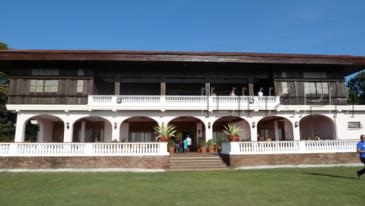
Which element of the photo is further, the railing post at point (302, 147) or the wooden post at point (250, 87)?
the wooden post at point (250, 87)

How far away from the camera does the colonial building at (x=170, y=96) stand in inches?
776

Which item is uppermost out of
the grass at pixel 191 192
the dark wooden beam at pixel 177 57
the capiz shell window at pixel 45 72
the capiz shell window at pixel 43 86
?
the dark wooden beam at pixel 177 57

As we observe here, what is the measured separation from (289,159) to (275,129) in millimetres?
7313

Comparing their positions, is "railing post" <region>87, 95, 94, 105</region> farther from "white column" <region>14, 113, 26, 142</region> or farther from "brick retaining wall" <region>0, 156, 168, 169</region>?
"brick retaining wall" <region>0, 156, 168, 169</region>

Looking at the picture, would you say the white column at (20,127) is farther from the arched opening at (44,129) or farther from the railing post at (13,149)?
the railing post at (13,149)

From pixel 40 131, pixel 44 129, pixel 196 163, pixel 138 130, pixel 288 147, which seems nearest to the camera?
pixel 196 163

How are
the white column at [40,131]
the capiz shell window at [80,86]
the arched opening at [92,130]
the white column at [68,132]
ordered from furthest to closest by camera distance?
the arched opening at [92,130]
the white column at [40,131]
the capiz shell window at [80,86]
the white column at [68,132]

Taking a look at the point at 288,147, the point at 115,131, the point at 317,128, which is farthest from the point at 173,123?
the point at 317,128

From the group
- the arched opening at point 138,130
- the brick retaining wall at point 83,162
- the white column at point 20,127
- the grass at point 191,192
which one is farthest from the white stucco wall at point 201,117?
the grass at point 191,192

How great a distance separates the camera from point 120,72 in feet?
69.5

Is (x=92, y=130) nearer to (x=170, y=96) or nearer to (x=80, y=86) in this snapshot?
(x=80, y=86)

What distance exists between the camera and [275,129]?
23031 mm

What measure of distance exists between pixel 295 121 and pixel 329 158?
5005mm

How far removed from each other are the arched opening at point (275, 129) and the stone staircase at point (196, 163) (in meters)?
7.41
